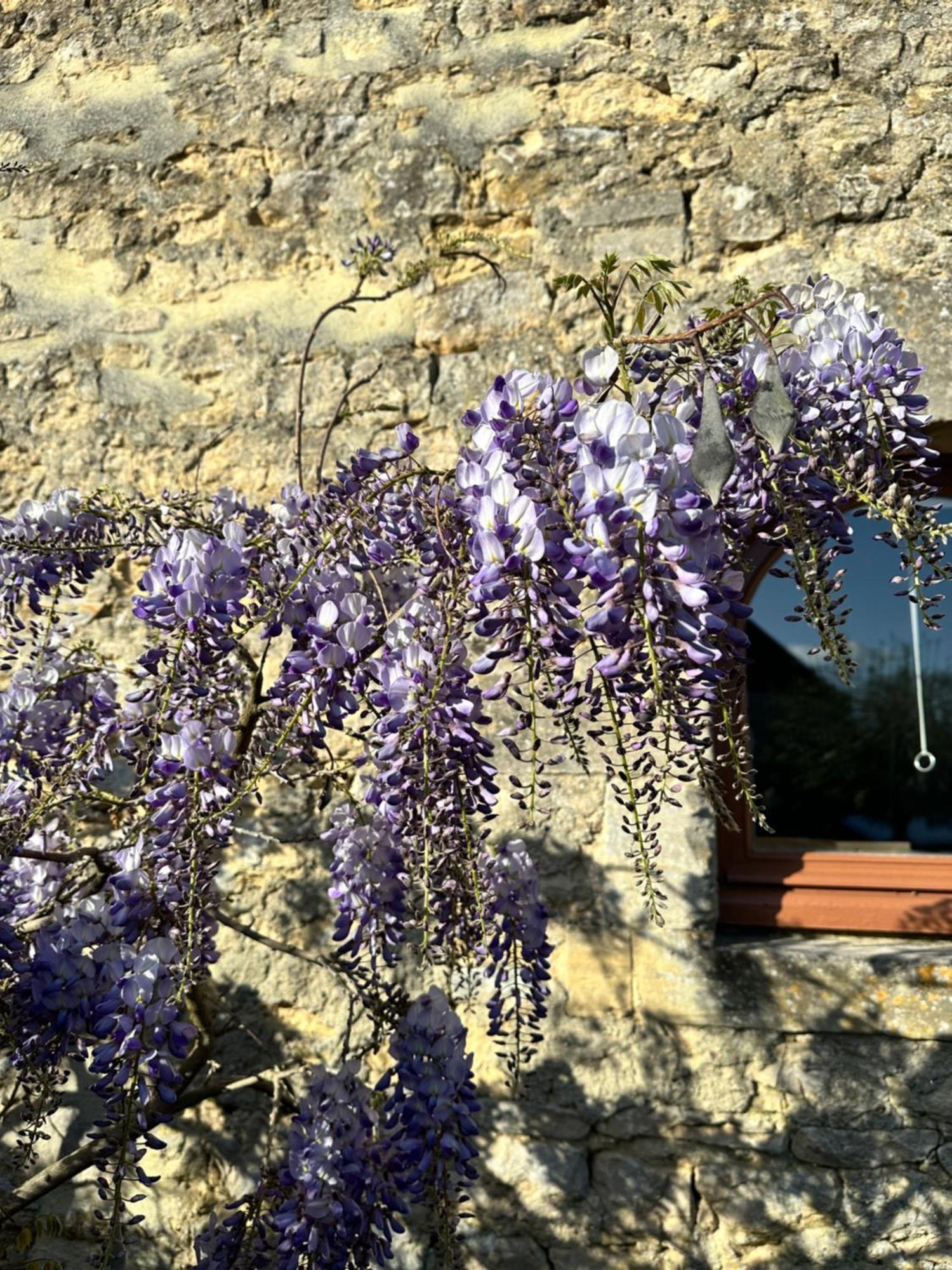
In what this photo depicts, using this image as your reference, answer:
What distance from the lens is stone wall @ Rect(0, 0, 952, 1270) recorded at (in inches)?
89.7

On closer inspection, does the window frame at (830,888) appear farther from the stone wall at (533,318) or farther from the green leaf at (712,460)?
the green leaf at (712,460)

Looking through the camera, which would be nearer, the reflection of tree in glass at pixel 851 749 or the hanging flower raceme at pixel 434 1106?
the hanging flower raceme at pixel 434 1106

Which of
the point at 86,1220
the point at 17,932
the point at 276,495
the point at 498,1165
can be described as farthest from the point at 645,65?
the point at 86,1220

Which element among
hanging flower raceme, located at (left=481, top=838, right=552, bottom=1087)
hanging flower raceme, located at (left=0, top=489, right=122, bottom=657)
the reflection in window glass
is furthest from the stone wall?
hanging flower raceme, located at (left=0, top=489, right=122, bottom=657)

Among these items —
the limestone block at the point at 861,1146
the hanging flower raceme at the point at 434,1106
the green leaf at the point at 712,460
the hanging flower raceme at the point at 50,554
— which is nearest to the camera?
the green leaf at the point at 712,460

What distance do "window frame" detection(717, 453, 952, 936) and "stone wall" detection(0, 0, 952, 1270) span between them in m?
0.07

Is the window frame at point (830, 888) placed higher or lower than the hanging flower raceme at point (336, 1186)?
higher

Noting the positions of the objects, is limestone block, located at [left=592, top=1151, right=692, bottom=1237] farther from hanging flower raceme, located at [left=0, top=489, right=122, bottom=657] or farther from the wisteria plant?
hanging flower raceme, located at [left=0, top=489, right=122, bottom=657]

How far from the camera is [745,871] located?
2533 mm

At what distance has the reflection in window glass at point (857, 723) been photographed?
2602 millimetres

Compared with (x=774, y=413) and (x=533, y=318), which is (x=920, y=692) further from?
(x=774, y=413)

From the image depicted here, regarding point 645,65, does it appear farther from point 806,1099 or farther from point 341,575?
point 806,1099

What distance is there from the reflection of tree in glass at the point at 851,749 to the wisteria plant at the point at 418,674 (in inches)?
24.5

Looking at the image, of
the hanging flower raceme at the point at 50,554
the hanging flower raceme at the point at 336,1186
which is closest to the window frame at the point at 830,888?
the hanging flower raceme at the point at 336,1186
